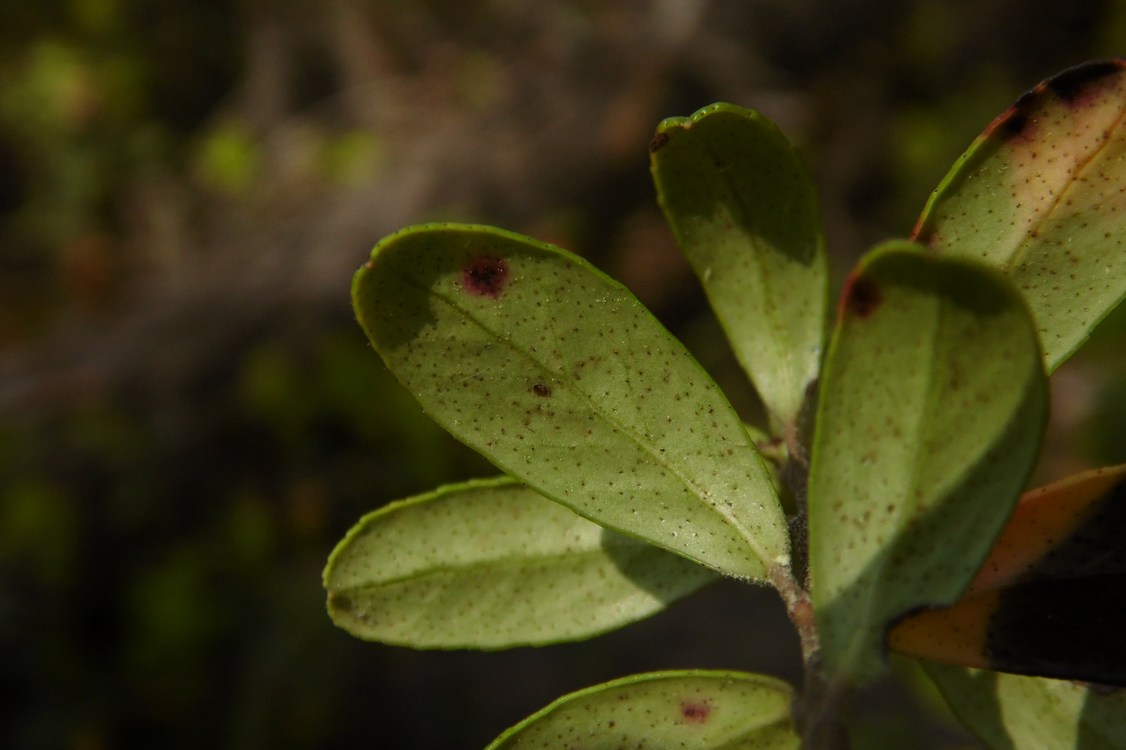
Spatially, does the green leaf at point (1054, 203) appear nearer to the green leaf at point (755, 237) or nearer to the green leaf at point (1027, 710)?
the green leaf at point (755, 237)

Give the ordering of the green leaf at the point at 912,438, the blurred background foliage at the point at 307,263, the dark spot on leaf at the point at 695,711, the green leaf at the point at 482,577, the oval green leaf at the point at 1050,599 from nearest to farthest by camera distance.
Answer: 1. the green leaf at the point at 912,438
2. the oval green leaf at the point at 1050,599
3. the dark spot on leaf at the point at 695,711
4. the green leaf at the point at 482,577
5. the blurred background foliage at the point at 307,263

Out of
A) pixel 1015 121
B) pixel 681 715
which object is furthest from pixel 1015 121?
pixel 681 715

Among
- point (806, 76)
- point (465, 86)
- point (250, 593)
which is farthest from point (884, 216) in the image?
point (250, 593)

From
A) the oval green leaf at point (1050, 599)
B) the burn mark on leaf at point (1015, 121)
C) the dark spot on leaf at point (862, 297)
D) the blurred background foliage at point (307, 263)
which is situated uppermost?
the burn mark on leaf at point (1015, 121)

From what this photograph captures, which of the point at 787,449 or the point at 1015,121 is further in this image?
the point at 787,449

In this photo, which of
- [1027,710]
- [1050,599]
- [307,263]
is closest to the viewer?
[1050,599]

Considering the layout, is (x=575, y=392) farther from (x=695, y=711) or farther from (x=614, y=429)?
(x=695, y=711)

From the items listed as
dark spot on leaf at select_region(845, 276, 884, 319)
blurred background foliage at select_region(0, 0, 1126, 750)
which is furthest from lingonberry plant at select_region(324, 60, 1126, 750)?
blurred background foliage at select_region(0, 0, 1126, 750)

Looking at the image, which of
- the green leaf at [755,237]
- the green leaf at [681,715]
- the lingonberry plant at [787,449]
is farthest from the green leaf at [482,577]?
the green leaf at [755,237]
